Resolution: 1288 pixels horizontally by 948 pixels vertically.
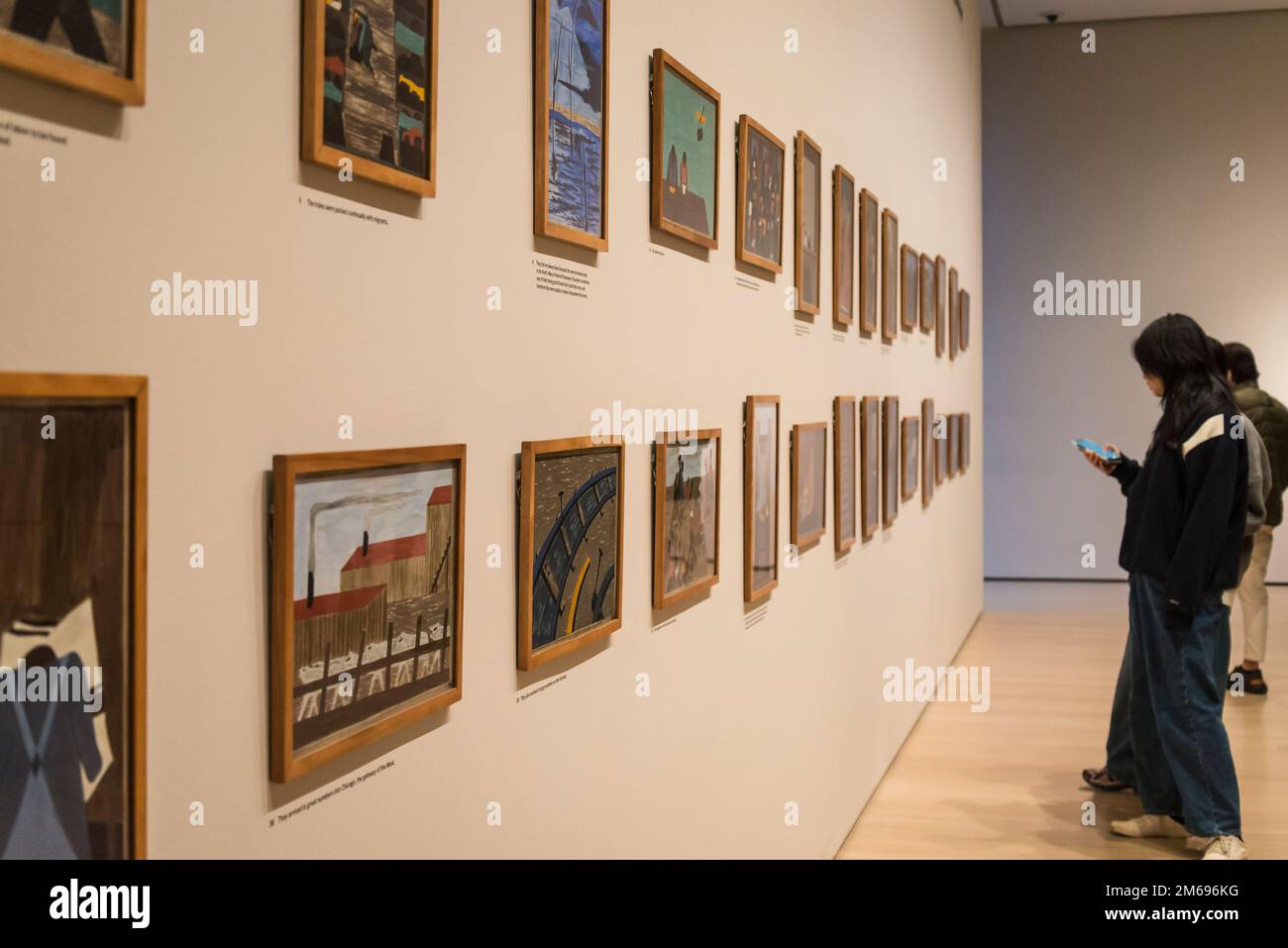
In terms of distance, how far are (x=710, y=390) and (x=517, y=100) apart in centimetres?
141

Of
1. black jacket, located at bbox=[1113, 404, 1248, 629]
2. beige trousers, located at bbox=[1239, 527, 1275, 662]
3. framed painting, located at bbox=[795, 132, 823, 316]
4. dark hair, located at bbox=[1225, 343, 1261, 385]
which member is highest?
framed painting, located at bbox=[795, 132, 823, 316]

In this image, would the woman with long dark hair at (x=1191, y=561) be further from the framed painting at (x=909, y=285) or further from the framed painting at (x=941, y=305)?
the framed painting at (x=941, y=305)

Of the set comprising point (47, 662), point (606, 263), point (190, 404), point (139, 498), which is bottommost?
point (47, 662)

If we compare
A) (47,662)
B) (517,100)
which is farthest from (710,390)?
(47,662)

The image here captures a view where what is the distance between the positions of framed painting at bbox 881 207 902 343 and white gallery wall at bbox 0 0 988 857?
83.3 inches

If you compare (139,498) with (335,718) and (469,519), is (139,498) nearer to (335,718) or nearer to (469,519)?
(335,718)

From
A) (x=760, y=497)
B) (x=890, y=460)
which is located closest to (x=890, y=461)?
(x=890, y=460)

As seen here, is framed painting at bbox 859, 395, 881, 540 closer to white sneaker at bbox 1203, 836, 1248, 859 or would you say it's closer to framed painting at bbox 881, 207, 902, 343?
framed painting at bbox 881, 207, 902, 343

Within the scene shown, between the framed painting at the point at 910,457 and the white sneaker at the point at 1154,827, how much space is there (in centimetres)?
233

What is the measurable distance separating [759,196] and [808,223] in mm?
830

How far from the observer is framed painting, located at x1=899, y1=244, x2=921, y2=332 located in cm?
743

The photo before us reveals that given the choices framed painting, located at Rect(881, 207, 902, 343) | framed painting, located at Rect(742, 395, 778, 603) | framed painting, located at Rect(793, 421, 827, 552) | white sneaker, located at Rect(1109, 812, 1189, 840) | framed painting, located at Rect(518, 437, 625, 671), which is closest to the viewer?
framed painting, located at Rect(518, 437, 625, 671)

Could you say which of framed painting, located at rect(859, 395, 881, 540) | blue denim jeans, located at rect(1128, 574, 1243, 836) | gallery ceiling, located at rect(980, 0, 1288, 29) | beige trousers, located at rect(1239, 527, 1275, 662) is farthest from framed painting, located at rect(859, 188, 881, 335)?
gallery ceiling, located at rect(980, 0, 1288, 29)
